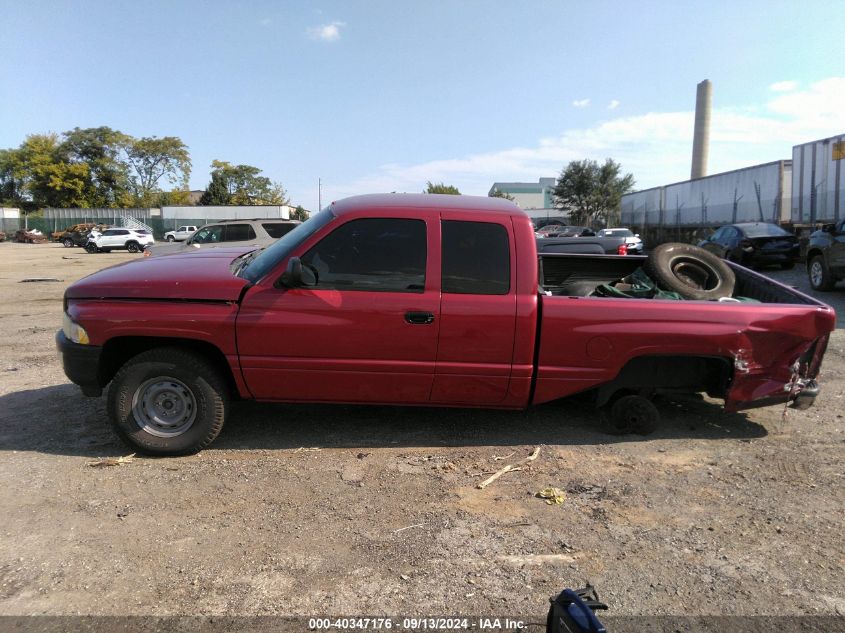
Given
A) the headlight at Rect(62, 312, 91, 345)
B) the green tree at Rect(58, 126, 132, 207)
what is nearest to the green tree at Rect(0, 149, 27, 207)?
the green tree at Rect(58, 126, 132, 207)

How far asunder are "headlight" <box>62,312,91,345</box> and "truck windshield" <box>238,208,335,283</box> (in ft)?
3.62

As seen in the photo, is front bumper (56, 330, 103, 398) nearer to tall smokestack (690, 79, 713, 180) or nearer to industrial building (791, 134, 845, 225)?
industrial building (791, 134, 845, 225)

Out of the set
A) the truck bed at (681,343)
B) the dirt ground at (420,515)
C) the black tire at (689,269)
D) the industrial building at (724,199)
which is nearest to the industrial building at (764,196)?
the industrial building at (724,199)

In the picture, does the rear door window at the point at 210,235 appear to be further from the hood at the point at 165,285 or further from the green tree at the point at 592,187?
the green tree at the point at 592,187

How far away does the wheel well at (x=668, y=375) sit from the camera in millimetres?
4262

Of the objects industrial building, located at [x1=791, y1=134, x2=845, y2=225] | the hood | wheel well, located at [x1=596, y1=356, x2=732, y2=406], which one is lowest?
wheel well, located at [x1=596, y1=356, x2=732, y2=406]

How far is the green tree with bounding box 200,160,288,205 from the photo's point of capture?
77688mm

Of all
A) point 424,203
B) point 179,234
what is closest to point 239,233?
point 424,203

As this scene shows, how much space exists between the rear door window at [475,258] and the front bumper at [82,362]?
2.45 m

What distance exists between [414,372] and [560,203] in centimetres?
6498

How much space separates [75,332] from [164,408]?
0.79 metres

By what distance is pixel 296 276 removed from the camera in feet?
12.4

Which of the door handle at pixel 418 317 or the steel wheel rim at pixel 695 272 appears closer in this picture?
the door handle at pixel 418 317

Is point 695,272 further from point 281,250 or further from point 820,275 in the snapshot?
point 820,275
